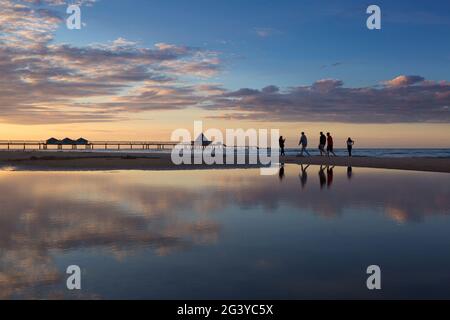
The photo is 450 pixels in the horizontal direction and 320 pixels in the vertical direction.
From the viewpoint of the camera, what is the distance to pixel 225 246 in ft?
22.1

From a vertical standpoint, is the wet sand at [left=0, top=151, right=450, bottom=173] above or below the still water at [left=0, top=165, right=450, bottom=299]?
above

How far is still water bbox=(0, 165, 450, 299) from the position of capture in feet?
15.9

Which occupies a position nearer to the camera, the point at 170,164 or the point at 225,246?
the point at 225,246

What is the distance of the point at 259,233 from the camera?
7727 millimetres

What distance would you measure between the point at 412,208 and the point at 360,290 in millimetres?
6462

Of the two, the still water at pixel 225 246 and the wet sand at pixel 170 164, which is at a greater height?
the wet sand at pixel 170 164

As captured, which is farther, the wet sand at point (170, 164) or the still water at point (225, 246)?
the wet sand at point (170, 164)

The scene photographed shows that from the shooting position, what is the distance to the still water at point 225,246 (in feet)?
15.9

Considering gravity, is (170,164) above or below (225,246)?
above

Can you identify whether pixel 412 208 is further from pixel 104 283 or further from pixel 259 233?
pixel 104 283

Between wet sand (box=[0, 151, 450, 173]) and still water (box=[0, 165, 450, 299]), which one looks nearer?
still water (box=[0, 165, 450, 299])
